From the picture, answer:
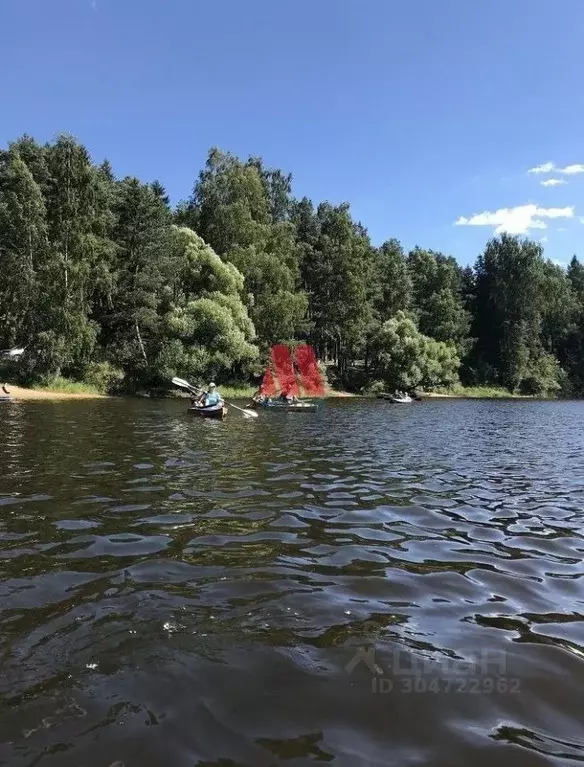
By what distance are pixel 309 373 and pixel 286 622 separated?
171 feet

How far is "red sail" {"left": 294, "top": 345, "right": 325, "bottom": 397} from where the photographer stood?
5694 cm

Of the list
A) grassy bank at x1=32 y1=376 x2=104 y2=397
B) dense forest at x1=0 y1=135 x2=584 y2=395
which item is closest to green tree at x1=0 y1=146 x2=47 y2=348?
dense forest at x1=0 y1=135 x2=584 y2=395

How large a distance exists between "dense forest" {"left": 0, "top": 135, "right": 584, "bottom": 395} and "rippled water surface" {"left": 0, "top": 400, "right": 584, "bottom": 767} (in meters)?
34.5

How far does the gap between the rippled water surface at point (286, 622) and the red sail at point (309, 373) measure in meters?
44.8

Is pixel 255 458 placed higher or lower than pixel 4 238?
lower

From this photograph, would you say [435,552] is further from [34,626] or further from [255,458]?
[255,458]

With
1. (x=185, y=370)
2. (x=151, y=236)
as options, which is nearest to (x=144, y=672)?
(x=185, y=370)

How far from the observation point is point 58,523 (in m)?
8.21

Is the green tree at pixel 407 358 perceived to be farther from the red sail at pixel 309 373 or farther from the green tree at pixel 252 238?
the green tree at pixel 252 238

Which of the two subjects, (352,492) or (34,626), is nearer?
(34,626)

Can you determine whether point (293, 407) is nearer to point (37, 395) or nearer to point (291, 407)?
point (291, 407)

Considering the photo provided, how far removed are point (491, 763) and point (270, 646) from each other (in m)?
1.88

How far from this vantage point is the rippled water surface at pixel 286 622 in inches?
143

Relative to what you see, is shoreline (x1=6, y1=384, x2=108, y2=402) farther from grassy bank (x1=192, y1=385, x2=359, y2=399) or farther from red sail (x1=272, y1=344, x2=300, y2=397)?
red sail (x1=272, y1=344, x2=300, y2=397)
